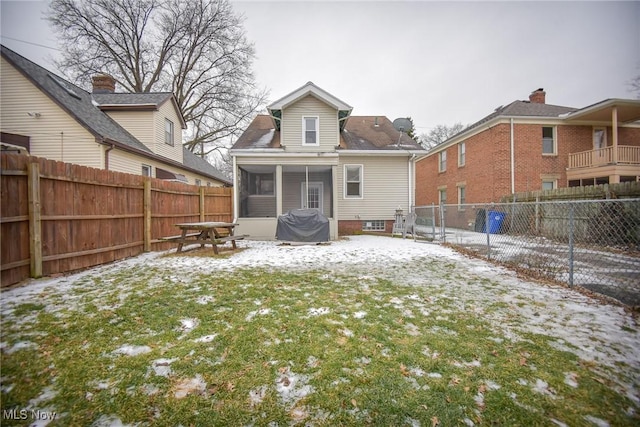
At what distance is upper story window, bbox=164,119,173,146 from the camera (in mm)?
14555

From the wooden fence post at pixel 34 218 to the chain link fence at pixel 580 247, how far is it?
9.23 metres

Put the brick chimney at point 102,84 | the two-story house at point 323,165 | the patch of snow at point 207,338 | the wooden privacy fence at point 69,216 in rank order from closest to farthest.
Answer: the patch of snow at point 207,338 → the wooden privacy fence at point 69,216 → the two-story house at point 323,165 → the brick chimney at point 102,84

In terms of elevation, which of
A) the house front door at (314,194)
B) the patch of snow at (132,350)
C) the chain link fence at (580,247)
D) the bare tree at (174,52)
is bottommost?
the patch of snow at (132,350)

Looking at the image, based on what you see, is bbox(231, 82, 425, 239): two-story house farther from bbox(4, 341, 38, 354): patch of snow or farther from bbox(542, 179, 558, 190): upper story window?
bbox(4, 341, 38, 354): patch of snow

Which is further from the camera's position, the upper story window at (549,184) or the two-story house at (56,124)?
the upper story window at (549,184)

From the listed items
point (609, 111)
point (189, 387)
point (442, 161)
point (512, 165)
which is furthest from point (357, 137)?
point (189, 387)

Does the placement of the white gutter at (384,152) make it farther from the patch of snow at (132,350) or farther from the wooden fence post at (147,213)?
the patch of snow at (132,350)

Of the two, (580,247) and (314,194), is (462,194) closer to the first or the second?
(314,194)

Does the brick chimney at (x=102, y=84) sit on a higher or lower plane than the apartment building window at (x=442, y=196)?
higher

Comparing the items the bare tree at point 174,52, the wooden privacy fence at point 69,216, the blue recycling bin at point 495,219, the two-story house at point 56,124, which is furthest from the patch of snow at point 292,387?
the bare tree at point 174,52

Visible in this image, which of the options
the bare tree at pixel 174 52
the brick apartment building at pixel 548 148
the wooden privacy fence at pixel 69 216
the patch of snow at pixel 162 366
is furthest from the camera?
the bare tree at pixel 174 52

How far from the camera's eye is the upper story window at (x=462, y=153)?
16766 mm

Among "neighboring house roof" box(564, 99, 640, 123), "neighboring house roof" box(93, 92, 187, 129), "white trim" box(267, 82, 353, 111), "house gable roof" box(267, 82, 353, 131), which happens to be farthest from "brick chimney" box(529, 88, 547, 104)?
"neighboring house roof" box(93, 92, 187, 129)

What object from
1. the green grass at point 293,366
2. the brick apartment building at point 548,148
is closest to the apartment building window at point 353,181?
the brick apartment building at point 548,148
